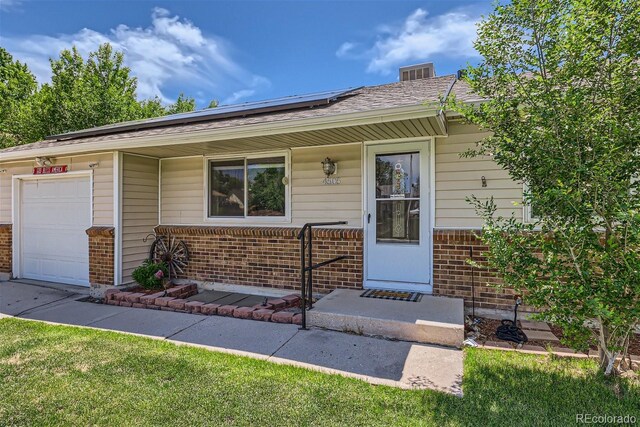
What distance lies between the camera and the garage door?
644 centimetres

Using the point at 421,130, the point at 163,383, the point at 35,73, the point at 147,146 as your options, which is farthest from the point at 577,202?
the point at 35,73

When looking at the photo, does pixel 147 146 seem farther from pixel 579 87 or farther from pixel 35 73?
pixel 35 73

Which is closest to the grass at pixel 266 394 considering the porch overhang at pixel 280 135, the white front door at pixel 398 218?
the white front door at pixel 398 218

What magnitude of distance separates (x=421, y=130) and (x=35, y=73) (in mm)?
22744

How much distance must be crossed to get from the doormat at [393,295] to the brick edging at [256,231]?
0.80 m

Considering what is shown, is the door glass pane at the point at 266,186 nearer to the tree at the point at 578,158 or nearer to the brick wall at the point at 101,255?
the brick wall at the point at 101,255

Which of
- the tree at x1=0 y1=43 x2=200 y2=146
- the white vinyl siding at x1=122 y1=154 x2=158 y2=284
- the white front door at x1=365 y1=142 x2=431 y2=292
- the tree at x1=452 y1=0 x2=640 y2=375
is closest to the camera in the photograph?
the tree at x1=452 y1=0 x2=640 y2=375

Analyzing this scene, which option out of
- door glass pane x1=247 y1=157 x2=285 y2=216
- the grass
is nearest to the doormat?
the grass

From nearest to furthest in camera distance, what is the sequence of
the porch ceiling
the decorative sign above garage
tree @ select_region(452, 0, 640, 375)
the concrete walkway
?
tree @ select_region(452, 0, 640, 375), the concrete walkway, the porch ceiling, the decorative sign above garage

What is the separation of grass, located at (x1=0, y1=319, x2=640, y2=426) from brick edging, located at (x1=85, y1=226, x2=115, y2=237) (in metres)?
2.75

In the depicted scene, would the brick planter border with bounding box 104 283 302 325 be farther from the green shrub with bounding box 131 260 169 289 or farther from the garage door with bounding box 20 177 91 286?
the garage door with bounding box 20 177 91 286

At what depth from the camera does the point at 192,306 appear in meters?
4.90

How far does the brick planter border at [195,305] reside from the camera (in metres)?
4.45

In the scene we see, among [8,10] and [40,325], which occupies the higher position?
[8,10]
